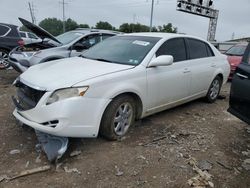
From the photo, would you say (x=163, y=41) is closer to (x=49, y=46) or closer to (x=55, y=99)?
(x=55, y=99)

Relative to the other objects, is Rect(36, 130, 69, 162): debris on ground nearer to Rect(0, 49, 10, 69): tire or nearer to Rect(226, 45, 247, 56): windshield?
Rect(0, 49, 10, 69): tire

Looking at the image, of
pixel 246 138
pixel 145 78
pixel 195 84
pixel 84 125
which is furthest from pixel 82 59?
pixel 246 138

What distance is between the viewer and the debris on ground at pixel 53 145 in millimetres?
3424

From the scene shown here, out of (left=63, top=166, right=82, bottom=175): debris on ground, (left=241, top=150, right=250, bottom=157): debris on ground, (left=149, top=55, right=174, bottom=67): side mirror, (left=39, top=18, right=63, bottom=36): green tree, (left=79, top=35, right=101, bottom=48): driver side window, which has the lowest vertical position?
(left=39, top=18, right=63, bottom=36): green tree

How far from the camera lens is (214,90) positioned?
21.2 feet

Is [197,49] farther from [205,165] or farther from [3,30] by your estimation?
[3,30]

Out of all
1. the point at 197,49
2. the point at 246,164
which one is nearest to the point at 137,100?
the point at 246,164

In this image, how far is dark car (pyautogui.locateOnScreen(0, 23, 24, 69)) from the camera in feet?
32.6

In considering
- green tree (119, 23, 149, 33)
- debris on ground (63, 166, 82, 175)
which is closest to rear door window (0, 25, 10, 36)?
debris on ground (63, 166, 82, 175)

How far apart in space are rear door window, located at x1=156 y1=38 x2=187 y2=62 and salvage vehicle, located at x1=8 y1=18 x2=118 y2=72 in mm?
3449

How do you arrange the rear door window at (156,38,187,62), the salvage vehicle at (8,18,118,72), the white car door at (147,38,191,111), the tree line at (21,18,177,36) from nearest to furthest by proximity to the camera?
the white car door at (147,38,191,111), the rear door window at (156,38,187,62), the salvage vehicle at (8,18,118,72), the tree line at (21,18,177,36)

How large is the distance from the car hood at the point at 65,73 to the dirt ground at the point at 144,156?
91 centimetres

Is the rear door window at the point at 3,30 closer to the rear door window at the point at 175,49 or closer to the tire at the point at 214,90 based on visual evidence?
the rear door window at the point at 175,49

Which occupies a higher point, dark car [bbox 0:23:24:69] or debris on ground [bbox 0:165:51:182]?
dark car [bbox 0:23:24:69]
